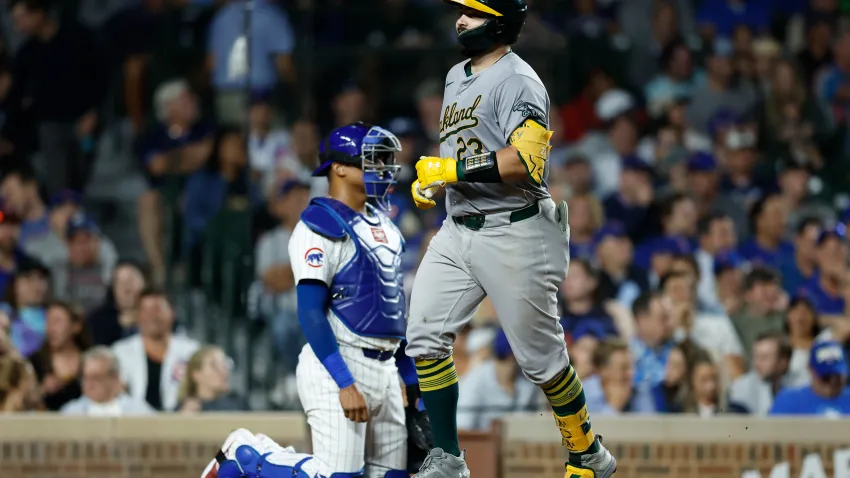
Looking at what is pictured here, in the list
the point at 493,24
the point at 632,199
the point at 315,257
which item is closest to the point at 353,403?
the point at 315,257

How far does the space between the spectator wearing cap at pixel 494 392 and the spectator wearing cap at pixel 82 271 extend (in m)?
2.55

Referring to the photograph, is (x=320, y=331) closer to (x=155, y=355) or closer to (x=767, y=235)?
(x=155, y=355)

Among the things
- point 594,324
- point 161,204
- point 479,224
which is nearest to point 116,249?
point 161,204

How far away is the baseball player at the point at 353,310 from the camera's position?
18.2 feet

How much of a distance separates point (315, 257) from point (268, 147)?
571cm

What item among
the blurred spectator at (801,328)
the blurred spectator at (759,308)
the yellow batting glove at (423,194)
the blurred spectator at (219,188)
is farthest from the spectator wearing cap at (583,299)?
the yellow batting glove at (423,194)

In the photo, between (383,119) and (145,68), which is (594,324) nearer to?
(383,119)

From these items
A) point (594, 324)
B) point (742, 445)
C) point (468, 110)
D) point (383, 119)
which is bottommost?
point (742, 445)

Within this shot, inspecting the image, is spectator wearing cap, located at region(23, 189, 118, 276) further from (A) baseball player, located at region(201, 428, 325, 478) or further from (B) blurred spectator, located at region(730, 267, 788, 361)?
(B) blurred spectator, located at region(730, 267, 788, 361)

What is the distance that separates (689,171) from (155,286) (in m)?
4.51

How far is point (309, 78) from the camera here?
428 inches

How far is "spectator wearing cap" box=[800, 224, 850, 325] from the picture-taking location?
9.34 meters

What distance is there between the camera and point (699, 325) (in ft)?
29.2

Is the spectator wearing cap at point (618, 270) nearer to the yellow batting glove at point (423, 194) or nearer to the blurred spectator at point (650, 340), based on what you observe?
the blurred spectator at point (650, 340)
